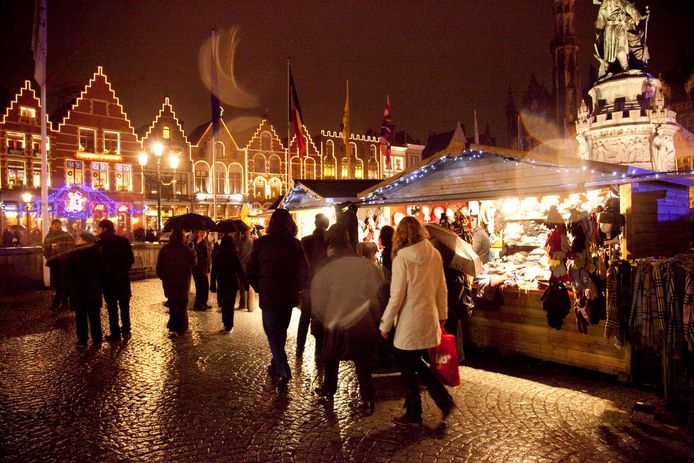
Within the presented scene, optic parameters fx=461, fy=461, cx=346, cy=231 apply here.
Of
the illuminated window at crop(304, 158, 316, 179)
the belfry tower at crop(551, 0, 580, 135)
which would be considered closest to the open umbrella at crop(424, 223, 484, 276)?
the illuminated window at crop(304, 158, 316, 179)

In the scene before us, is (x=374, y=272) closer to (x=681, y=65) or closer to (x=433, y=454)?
(x=433, y=454)

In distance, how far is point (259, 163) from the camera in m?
41.2

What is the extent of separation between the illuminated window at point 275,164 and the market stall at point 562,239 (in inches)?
1359

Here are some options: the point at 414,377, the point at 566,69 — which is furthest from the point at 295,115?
the point at 566,69

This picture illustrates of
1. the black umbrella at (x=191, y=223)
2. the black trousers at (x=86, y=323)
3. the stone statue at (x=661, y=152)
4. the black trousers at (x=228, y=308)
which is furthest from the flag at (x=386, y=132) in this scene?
the black trousers at (x=86, y=323)

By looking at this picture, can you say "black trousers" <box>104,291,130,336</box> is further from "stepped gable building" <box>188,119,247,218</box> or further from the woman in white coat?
"stepped gable building" <box>188,119,247,218</box>

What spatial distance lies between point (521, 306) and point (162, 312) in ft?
25.4

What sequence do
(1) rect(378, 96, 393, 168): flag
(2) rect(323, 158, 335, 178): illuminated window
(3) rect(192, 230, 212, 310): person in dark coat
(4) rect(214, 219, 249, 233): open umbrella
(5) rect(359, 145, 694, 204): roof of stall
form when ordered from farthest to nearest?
(2) rect(323, 158, 335, 178): illuminated window < (1) rect(378, 96, 393, 168): flag < (3) rect(192, 230, 212, 310): person in dark coat < (4) rect(214, 219, 249, 233): open umbrella < (5) rect(359, 145, 694, 204): roof of stall

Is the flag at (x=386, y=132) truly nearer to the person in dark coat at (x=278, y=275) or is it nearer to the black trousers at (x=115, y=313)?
the black trousers at (x=115, y=313)

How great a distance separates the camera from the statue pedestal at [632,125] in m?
17.1

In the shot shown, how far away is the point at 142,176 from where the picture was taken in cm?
3491

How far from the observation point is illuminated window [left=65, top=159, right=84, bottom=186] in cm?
3275

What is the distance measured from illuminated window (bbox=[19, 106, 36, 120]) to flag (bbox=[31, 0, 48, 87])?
21.8m

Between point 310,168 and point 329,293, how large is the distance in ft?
131
